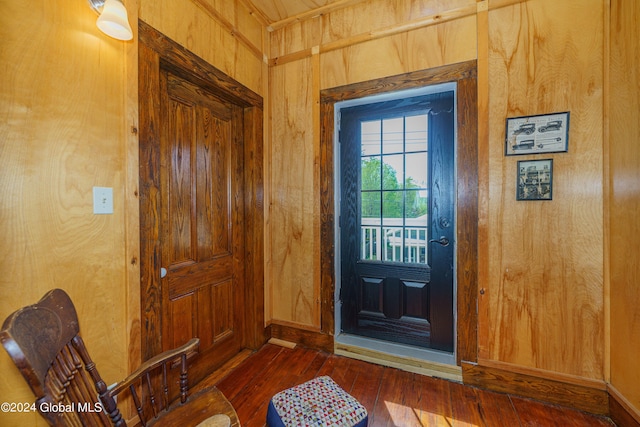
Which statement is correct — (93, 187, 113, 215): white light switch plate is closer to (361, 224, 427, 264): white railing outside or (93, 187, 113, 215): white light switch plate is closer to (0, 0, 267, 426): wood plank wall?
(0, 0, 267, 426): wood plank wall

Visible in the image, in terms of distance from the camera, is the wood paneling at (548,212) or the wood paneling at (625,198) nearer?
the wood paneling at (625,198)

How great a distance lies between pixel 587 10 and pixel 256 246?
287cm

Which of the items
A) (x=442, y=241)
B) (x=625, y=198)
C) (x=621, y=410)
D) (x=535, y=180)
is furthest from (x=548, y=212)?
(x=621, y=410)

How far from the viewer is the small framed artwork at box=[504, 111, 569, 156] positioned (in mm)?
1646

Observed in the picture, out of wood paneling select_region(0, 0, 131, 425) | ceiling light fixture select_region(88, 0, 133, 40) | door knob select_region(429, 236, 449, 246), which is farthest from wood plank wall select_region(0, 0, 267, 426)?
door knob select_region(429, 236, 449, 246)

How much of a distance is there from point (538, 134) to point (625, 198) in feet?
1.90

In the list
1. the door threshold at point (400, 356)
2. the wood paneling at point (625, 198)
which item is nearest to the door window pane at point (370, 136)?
the wood paneling at point (625, 198)

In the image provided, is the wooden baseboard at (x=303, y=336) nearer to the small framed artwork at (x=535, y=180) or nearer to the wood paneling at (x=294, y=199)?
the wood paneling at (x=294, y=199)

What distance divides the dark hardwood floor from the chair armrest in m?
0.72

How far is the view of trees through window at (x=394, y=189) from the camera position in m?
2.15

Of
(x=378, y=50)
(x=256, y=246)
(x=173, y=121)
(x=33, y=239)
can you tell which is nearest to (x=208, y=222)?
(x=256, y=246)

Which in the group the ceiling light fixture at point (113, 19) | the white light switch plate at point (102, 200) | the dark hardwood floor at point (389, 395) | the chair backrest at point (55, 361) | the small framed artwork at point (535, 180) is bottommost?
the dark hardwood floor at point (389, 395)

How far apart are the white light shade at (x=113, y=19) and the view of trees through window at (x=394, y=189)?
1.74m

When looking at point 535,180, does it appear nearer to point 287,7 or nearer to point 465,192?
point 465,192
